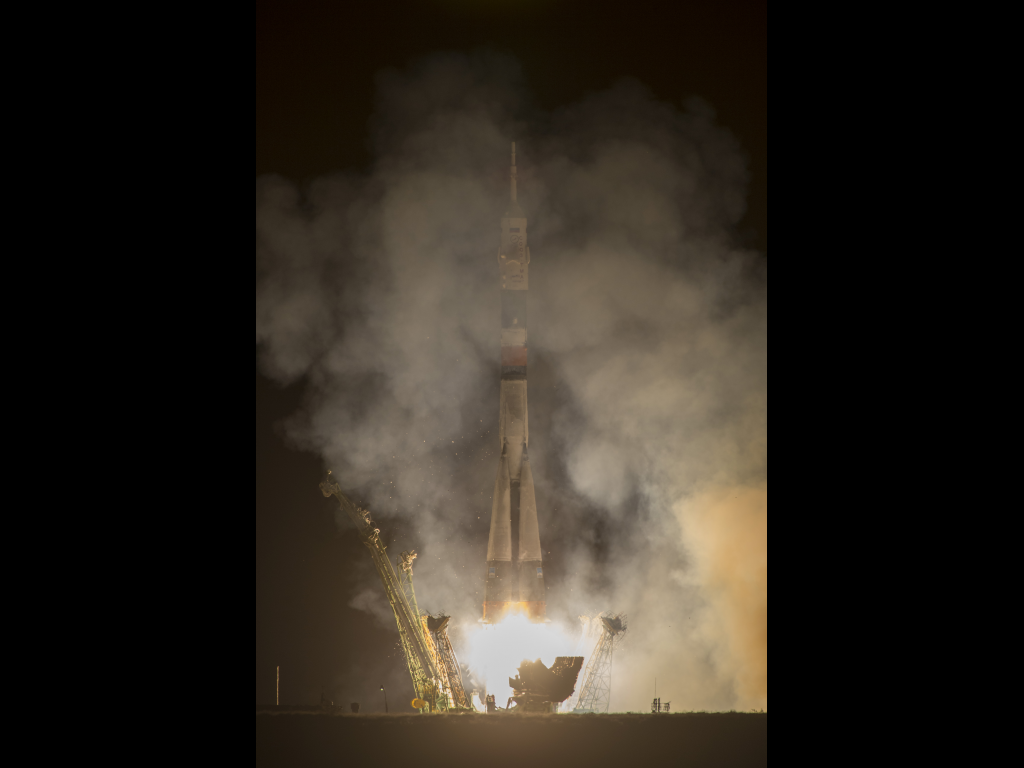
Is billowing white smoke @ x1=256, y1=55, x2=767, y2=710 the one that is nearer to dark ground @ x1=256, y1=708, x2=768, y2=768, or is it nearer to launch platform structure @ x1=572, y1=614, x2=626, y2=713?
launch platform structure @ x1=572, y1=614, x2=626, y2=713

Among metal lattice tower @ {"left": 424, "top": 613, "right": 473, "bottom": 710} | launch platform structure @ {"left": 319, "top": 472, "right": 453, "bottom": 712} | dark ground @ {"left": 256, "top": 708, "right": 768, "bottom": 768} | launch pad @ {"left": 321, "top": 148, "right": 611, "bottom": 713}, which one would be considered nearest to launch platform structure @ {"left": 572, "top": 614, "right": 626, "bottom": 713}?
launch pad @ {"left": 321, "top": 148, "right": 611, "bottom": 713}

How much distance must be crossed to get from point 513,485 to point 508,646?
226cm

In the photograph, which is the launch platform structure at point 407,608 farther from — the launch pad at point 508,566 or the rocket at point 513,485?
the rocket at point 513,485

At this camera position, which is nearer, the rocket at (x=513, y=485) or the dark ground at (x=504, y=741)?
the dark ground at (x=504, y=741)

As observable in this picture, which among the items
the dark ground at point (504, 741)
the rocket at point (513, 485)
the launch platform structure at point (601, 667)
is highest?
the rocket at point (513, 485)

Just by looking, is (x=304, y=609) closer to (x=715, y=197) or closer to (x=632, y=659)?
(x=632, y=659)

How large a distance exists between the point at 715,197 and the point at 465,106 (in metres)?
3.50

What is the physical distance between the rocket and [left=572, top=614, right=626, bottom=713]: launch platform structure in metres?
0.92

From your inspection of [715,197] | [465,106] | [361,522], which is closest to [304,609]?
[361,522]

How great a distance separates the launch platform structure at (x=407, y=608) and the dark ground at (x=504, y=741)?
1065 millimetres

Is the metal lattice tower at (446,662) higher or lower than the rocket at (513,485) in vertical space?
lower

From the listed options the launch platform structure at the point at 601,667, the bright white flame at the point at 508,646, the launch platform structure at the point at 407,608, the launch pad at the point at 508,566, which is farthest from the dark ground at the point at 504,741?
the bright white flame at the point at 508,646

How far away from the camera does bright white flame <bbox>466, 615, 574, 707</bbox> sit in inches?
489

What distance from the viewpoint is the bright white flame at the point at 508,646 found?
40.7 ft
